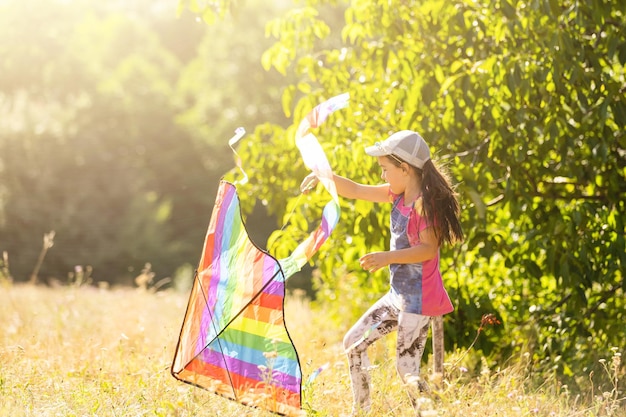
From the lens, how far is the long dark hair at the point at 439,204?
3.72 metres

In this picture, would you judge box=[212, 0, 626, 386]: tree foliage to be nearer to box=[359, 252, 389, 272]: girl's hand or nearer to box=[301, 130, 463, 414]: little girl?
box=[301, 130, 463, 414]: little girl

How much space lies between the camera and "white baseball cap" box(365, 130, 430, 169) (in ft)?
12.4

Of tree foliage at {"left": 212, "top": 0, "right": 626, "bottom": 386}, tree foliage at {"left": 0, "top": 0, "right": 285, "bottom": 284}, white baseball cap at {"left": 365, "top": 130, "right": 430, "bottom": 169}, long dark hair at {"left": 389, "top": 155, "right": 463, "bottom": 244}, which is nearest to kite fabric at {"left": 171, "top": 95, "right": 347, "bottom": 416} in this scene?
white baseball cap at {"left": 365, "top": 130, "right": 430, "bottom": 169}

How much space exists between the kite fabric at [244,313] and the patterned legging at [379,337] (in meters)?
0.33

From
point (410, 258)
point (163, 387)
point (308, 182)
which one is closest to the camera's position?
point (410, 258)

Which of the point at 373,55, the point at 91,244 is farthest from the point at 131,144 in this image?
the point at 373,55

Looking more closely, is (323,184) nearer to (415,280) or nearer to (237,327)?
(415,280)

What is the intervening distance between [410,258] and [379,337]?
0.43 meters

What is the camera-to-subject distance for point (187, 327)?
4031 mm

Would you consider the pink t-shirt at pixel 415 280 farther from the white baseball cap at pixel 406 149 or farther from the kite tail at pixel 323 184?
the kite tail at pixel 323 184

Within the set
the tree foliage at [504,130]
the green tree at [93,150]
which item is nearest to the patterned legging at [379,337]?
the tree foliage at [504,130]

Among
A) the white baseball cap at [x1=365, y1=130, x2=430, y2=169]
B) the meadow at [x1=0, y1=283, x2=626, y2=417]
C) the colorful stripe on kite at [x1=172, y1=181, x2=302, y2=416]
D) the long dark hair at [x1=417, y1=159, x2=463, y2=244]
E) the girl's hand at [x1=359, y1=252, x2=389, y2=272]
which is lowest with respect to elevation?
the meadow at [x1=0, y1=283, x2=626, y2=417]

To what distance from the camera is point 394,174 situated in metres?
3.85

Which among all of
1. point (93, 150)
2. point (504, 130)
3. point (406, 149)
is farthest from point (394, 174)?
point (93, 150)
